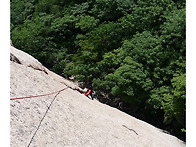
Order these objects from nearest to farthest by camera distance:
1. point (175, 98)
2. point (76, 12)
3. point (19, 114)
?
point (19, 114)
point (175, 98)
point (76, 12)

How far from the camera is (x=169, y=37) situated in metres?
25.1

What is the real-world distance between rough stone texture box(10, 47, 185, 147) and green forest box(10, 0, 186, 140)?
1113 centimetres

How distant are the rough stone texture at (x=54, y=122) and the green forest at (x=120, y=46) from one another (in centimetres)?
1113

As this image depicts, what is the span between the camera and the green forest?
24281 mm

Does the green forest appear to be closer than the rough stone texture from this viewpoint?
No

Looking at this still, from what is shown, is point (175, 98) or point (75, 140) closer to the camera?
point (75, 140)

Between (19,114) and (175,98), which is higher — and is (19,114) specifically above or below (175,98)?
above

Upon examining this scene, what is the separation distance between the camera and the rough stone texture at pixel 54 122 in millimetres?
7797

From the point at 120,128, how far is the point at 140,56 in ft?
47.0

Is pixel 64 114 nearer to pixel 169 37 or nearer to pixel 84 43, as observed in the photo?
pixel 169 37

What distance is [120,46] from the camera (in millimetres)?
29422

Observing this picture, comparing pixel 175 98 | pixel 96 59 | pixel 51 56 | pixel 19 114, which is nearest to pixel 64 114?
pixel 19 114

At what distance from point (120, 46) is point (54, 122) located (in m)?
21.3

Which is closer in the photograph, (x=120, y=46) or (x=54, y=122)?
(x=54, y=122)
